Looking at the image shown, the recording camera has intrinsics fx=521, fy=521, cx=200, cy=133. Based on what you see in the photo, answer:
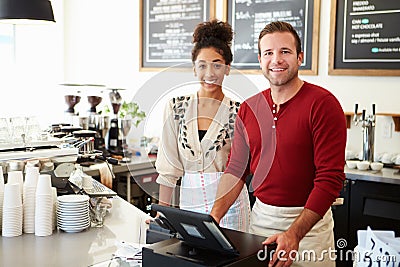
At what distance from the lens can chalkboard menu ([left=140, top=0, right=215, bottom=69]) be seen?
4.27 metres

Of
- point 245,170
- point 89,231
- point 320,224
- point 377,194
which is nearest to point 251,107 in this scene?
point 245,170

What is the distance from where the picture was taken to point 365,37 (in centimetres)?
348

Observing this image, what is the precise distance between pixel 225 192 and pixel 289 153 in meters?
0.25

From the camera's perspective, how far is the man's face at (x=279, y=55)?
162 cm

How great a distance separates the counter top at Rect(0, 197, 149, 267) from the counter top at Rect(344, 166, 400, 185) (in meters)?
1.48

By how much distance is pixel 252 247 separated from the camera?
1241mm

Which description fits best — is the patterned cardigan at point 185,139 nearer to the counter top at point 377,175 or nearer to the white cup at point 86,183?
the white cup at point 86,183

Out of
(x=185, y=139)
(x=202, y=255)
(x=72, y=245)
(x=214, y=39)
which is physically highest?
(x=214, y=39)

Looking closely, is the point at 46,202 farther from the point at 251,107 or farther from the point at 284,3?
the point at 284,3

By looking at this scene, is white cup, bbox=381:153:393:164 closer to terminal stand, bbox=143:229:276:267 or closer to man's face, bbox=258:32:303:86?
man's face, bbox=258:32:303:86

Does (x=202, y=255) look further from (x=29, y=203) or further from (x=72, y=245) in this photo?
(x=29, y=203)

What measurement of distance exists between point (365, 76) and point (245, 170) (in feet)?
6.86

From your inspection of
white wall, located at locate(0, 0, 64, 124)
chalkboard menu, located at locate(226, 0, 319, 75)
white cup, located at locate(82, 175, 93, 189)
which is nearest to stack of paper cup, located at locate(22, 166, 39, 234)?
white cup, located at locate(82, 175, 93, 189)

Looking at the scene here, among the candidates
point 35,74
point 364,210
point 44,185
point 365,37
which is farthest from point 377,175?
point 35,74
